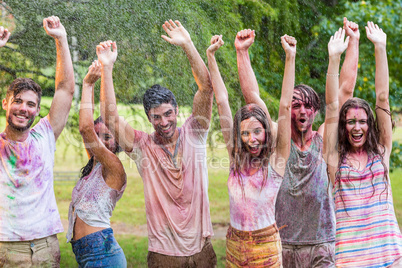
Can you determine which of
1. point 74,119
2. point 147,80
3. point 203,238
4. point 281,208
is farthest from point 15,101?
point 74,119

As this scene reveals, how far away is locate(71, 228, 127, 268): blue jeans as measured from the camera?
3924 mm

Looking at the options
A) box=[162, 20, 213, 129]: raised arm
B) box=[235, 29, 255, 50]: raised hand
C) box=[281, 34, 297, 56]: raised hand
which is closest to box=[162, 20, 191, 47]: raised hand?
box=[162, 20, 213, 129]: raised arm

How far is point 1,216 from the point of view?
378cm

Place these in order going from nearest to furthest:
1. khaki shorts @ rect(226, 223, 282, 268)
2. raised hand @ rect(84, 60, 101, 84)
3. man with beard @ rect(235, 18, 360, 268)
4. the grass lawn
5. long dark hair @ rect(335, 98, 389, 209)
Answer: khaki shorts @ rect(226, 223, 282, 268), long dark hair @ rect(335, 98, 389, 209), raised hand @ rect(84, 60, 101, 84), man with beard @ rect(235, 18, 360, 268), the grass lawn

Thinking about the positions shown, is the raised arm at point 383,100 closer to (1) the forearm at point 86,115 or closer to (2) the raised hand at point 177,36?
(2) the raised hand at point 177,36

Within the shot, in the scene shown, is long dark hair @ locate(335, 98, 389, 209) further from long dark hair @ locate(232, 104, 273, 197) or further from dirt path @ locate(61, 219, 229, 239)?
dirt path @ locate(61, 219, 229, 239)

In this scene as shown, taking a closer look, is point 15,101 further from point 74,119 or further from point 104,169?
point 74,119

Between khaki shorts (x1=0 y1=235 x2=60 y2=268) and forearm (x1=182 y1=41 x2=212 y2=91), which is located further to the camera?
forearm (x1=182 y1=41 x2=212 y2=91)

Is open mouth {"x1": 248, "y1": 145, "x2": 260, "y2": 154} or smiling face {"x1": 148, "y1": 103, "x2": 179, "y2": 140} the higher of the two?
smiling face {"x1": 148, "y1": 103, "x2": 179, "y2": 140}

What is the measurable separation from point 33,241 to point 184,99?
10.9ft

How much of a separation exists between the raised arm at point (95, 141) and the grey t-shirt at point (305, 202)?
1216mm

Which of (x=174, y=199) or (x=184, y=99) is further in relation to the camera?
(x=184, y=99)

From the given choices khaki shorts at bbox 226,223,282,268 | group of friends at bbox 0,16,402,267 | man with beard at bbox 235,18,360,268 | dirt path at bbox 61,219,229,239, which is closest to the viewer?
khaki shorts at bbox 226,223,282,268

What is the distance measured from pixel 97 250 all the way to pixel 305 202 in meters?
1.54
